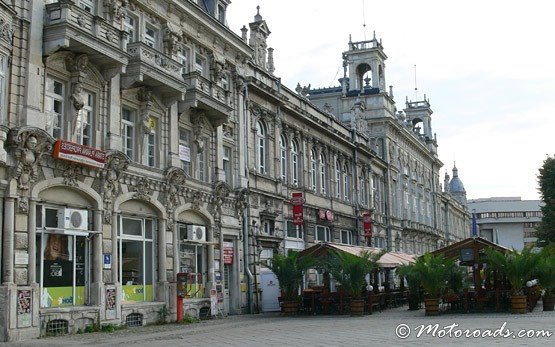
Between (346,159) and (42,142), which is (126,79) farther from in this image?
(346,159)

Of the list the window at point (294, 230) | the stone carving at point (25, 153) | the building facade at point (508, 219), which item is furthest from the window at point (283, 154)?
the building facade at point (508, 219)

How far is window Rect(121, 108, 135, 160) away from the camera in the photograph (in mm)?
24281

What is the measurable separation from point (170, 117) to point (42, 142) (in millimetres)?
7481

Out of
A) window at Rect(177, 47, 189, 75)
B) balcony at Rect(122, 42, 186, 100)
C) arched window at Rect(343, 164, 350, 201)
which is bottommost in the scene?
arched window at Rect(343, 164, 350, 201)

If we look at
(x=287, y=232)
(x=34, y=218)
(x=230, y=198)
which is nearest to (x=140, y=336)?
(x=34, y=218)

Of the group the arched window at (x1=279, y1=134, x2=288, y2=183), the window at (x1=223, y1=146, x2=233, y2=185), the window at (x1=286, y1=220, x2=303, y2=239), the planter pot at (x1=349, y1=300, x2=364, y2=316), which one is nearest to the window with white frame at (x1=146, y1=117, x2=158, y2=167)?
the window at (x1=223, y1=146, x2=233, y2=185)

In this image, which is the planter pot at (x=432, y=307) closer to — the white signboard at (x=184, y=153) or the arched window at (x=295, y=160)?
the white signboard at (x=184, y=153)

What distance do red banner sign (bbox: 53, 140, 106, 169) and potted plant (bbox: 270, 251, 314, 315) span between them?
9581mm

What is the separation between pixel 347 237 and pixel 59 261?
91.1ft

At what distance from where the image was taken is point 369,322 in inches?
927

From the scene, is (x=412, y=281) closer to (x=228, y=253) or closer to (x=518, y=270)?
(x=518, y=270)

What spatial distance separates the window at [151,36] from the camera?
26047 mm

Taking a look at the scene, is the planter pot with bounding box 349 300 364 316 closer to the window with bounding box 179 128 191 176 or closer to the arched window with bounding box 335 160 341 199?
the window with bounding box 179 128 191 176

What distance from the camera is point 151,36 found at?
2641 cm
